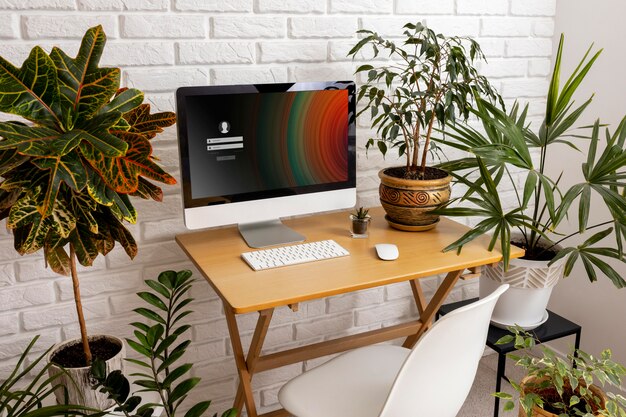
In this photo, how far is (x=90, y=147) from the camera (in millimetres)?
1252

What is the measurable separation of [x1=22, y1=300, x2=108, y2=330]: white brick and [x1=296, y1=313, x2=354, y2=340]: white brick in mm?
741

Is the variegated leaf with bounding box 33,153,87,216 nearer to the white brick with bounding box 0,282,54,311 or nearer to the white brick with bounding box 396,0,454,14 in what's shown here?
the white brick with bounding box 0,282,54,311

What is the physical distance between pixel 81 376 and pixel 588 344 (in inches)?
79.9

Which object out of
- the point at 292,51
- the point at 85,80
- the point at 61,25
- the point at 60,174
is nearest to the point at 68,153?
the point at 60,174

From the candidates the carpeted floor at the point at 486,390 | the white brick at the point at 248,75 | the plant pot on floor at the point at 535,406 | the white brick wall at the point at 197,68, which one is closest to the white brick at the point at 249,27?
the white brick wall at the point at 197,68

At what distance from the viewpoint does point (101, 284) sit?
6.50ft

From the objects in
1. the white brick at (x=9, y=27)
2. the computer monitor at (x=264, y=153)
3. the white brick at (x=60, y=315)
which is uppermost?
the white brick at (x=9, y=27)

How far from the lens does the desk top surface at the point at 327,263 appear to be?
155 cm

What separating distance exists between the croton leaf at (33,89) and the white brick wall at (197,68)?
0.55 meters

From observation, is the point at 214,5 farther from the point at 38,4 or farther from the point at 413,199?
the point at 413,199

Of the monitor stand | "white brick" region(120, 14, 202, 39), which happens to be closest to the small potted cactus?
the monitor stand

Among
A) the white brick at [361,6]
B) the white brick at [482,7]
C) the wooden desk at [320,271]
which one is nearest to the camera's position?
the wooden desk at [320,271]

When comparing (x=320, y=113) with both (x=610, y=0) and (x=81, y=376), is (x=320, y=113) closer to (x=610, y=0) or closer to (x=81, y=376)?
(x=81, y=376)

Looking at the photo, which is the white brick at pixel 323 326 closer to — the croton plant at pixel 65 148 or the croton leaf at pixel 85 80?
the croton plant at pixel 65 148
